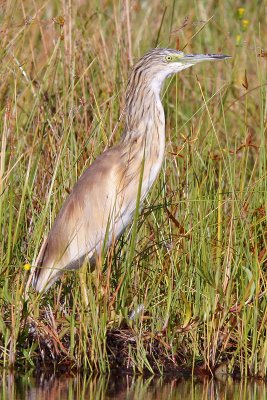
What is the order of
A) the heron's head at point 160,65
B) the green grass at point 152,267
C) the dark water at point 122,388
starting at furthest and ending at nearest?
the heron's head at point 160,65 → the green grass at point 152,267 → the dark water at point 122,388

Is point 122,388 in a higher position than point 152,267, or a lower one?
lower

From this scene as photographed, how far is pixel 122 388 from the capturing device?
4.16m

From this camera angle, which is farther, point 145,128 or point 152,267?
point 145,128

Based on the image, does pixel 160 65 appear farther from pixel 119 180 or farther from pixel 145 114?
pixel 119 180

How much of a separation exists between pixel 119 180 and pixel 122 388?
3.20 feet

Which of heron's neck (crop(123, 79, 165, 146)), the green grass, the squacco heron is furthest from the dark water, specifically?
heron's neck (crop(123, 79, 165, 146))

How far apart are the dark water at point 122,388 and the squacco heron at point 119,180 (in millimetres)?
538

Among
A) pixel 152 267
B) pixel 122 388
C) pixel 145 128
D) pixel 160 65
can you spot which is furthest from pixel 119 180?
pixel 122 388

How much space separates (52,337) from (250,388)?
0.81 m

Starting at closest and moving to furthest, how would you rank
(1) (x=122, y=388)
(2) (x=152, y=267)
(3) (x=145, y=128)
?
1. (1) (x=122, y=388)
2. (2) (x=152, y=267)
3. (3) (x=145, y=128)

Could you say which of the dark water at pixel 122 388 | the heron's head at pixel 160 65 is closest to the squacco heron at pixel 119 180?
the heron's head at pixel 160 65

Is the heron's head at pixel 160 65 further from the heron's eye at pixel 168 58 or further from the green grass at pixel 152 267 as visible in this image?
the green grass at pixel 152 267

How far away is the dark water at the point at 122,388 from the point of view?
4.04m

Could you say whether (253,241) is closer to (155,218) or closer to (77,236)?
(155,218)
